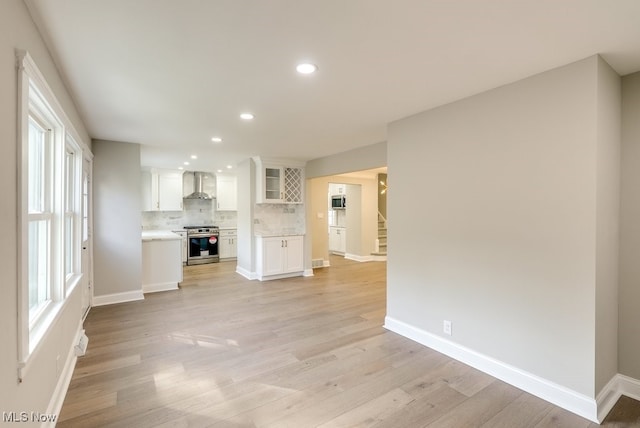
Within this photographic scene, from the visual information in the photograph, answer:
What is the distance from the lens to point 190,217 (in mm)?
8336

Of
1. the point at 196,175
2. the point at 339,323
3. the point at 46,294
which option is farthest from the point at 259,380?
the point at 196,175

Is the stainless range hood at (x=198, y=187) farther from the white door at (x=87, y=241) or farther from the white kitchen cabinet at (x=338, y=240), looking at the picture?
the white kitchen cabinet at (x=338, y=240)

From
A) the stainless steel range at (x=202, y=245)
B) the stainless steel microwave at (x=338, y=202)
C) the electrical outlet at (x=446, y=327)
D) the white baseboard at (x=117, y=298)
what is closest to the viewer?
the electrical outlet at (x=446, y=327)

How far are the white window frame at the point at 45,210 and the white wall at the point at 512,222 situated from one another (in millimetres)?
2988

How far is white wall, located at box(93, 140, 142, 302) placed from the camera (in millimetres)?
4375

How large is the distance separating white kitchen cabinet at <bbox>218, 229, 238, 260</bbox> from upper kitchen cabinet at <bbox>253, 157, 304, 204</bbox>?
2710mm

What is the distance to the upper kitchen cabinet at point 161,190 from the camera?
7398 mm

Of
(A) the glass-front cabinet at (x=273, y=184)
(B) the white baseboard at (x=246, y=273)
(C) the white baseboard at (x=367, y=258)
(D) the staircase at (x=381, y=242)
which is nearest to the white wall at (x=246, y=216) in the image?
(B) the white baseboard at (x=246, y=273)

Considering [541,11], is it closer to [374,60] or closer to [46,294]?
[374,60]

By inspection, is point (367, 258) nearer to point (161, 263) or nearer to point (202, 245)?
point (202, 245)

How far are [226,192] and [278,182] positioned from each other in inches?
117

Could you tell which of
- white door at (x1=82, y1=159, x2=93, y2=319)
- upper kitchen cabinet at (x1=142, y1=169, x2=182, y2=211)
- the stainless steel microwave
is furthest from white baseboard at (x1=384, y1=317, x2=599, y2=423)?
upper kitchen cabinet at (x1=142, y1=169, x2=182, y2=211)

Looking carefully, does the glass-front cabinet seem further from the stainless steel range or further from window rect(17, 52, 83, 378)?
window rect(17, 52, 83, 378)

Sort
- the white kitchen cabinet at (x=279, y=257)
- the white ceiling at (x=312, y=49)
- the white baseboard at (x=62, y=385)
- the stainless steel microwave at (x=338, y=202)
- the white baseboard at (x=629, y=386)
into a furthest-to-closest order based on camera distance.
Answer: the stainless steel microwave at (x=338, y=202) → the white kitchen cabinet at (x=279, y=257) → the white baseboard at (x=629, y=386) → the white baseboard at (x=62, y=385) → the white ceiling at (x=312, y=49)
